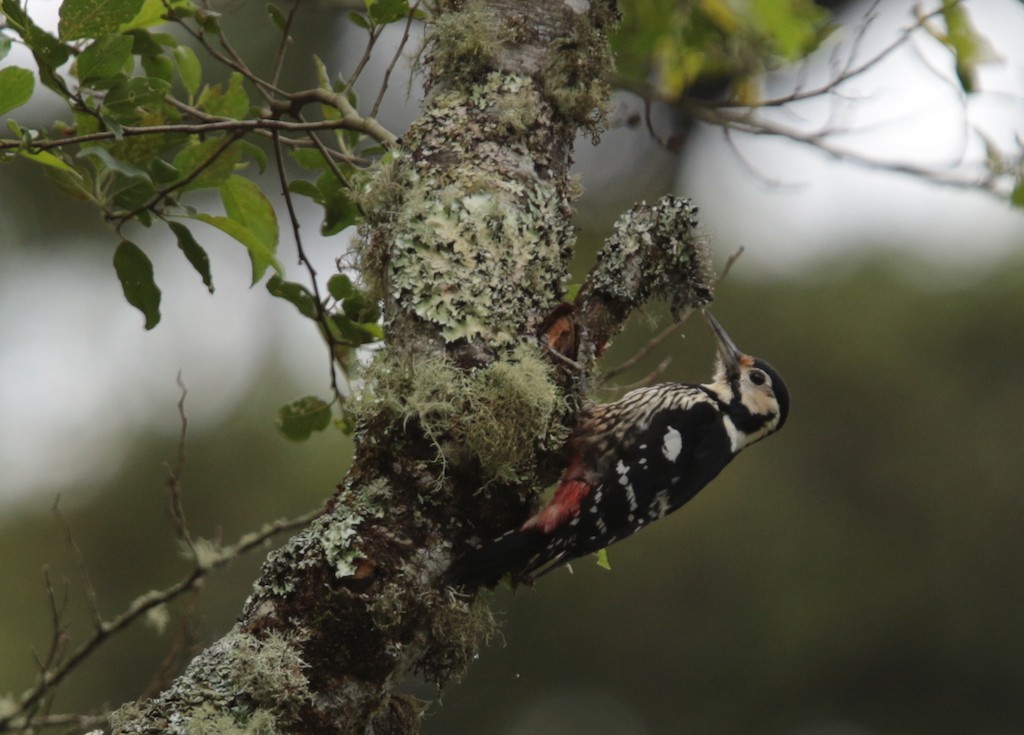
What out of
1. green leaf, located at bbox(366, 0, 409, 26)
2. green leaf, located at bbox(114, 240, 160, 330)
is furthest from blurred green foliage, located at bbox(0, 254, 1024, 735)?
green leaf, located at bbox(114, 240, 160, 330)

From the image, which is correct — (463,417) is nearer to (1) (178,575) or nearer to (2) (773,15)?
(2) (773,15)

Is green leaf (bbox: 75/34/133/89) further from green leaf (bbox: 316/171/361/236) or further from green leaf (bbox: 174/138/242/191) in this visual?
green leaf (bbox: 316/171/361/236)

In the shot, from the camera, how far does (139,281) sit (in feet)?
7.61

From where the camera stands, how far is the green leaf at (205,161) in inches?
90.4

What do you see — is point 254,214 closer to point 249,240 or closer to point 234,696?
point 249,240

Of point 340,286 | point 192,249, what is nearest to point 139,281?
point 192,249

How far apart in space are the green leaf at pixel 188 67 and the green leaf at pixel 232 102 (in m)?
0.05

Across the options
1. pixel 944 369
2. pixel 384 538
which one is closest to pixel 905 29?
pixel 384 538

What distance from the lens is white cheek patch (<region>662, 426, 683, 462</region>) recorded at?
2906 mm

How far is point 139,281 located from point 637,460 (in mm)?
1286

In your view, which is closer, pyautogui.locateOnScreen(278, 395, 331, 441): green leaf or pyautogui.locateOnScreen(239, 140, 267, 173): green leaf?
pyautogui.locateOnScreen(239, 140, 267, 173): green leaf

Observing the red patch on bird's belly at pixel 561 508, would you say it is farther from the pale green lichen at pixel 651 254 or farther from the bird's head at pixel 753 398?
the bird's head at pixel 753 398

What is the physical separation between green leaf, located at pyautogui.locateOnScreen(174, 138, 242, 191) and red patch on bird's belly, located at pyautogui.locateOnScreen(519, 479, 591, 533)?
3.18 ft

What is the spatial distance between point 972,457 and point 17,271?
18.8 ft
